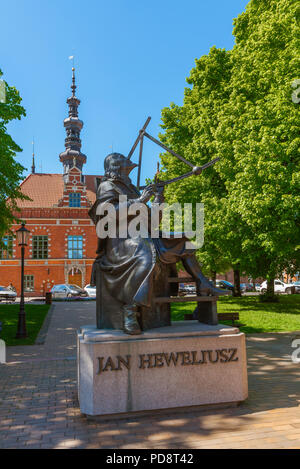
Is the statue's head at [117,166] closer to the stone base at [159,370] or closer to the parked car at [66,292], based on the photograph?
the stone base at [159,370]

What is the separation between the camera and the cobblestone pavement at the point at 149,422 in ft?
12.6

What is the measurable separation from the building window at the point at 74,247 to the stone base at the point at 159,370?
4099 centimetres

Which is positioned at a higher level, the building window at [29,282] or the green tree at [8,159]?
the green tree at [8,159]

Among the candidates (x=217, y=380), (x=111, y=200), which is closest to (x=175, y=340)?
(x=217, y=380)

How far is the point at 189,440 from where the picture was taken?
151 inches

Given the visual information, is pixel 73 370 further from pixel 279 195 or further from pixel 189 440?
pixel 279 195

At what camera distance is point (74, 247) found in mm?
45344

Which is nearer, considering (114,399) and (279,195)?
(114,399)

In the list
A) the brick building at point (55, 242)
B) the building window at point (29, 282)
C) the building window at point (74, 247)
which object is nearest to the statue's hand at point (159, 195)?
the brick building at point (55, 242)

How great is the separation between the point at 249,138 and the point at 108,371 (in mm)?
12953

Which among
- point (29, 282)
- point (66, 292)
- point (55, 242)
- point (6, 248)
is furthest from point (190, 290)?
point (6, 248)

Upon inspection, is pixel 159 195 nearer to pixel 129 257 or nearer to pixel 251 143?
pixel 129 257
